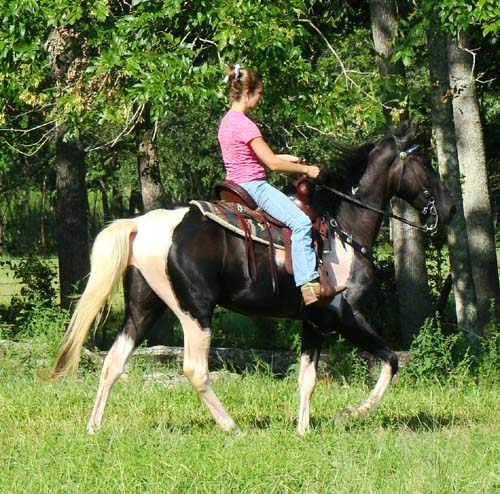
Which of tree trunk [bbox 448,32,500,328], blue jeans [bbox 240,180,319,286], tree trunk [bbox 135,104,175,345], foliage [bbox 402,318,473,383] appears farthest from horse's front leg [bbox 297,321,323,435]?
tree trunk [bbox 135,104,175,345]

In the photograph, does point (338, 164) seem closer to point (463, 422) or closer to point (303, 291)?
point (303, 291)

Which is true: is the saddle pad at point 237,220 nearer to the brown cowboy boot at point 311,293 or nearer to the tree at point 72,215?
the brown cowboy boot at point 311,293

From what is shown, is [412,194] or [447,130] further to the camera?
[447,130]

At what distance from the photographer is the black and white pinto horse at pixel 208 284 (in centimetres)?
846

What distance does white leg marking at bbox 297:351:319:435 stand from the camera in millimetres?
8617

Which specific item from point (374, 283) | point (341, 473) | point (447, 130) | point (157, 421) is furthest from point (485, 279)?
point (341, 473)

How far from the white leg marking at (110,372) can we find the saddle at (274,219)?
3.97ft

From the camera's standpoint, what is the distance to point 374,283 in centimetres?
910

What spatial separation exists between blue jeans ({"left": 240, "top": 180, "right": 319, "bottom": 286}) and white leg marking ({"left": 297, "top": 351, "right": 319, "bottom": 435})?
74 cm

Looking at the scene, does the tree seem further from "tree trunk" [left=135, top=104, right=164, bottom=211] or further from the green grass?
the green grass

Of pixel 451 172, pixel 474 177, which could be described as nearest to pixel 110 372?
pixel 474 177

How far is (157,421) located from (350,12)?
11574 millimetres

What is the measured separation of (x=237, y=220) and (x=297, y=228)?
0.48 metres

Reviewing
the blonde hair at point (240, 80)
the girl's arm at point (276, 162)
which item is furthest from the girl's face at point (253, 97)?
the girl's arm at point (276, 162)
